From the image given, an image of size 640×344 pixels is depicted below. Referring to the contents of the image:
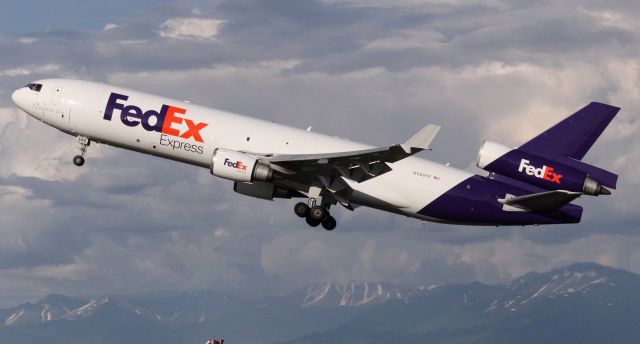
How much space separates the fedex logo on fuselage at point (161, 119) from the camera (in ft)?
226

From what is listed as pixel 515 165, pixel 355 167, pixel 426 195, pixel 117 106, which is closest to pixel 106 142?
pixel 117 106

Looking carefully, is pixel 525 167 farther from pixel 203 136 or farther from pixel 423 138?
pixel 203 136

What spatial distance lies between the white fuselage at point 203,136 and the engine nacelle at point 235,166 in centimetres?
190

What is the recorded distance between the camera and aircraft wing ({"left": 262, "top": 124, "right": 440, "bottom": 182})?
60500mm

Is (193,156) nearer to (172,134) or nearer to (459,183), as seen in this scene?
(172,134)

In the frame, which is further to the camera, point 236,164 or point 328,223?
point 328,223

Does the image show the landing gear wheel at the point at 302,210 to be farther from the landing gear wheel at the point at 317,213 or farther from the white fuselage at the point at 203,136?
the white fuselage at the point at 203,136

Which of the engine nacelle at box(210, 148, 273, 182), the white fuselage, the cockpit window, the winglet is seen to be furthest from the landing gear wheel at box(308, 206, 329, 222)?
the cockpit window

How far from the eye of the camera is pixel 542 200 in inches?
2685

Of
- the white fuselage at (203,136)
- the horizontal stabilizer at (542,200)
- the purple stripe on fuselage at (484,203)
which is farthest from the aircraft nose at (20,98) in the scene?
the horizontal stabilizer at (542,200)

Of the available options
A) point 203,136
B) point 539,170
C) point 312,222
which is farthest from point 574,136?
point 203,136

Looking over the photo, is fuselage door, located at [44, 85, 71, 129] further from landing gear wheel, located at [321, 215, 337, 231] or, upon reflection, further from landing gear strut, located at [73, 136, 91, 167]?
landing gear wheel, located at [321, 215, 337, 231]

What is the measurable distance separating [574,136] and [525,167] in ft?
13.1

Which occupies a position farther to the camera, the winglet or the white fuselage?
the white fuselage
